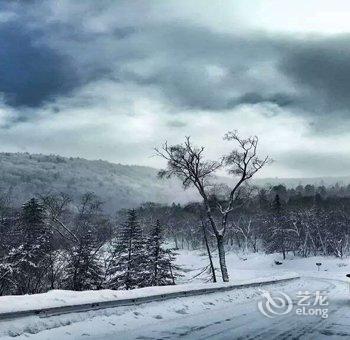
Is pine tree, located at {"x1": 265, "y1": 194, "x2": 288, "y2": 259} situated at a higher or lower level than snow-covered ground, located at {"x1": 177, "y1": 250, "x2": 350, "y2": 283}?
higher

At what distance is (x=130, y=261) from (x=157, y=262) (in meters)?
2.58

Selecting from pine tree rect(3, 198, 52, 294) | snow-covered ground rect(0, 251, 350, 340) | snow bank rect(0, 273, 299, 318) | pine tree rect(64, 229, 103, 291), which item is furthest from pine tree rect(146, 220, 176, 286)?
snow-covered ground rect(0, 251, 350, 340)

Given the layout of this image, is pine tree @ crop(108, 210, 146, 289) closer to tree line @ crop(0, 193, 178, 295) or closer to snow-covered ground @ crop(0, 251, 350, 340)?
tree line @ crop(0, 193, 178, 295)

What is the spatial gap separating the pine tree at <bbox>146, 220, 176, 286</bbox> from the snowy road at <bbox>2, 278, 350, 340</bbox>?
90.8 feet

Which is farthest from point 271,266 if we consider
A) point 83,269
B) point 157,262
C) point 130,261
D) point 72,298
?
point 72,298

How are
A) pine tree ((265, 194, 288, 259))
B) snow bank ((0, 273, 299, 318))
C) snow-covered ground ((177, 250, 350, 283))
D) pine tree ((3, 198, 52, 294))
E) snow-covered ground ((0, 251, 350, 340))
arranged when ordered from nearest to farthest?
snow-covered ground ((0, 251, 350, 340)) → snow bank ((0, 273, 299, 318)) → pine tree ((3, 198, 52, 294)) → snow-covered ground ((177, 250, 350, 283)) → pine tree ((265, 194, 288, 259))

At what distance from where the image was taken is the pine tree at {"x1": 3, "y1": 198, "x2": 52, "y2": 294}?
36.5m

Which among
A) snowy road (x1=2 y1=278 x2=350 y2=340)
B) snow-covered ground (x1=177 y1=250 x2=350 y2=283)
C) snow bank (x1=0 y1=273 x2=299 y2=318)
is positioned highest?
snow bank (x1=0 y1=273 x2=299 y2=318)

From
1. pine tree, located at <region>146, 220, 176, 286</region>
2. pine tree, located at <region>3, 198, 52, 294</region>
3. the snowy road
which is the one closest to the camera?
the snowy road

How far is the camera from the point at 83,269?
3550cm

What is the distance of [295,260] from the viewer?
290 feet

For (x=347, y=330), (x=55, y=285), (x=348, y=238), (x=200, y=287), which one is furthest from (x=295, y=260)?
(x=347, y=330)

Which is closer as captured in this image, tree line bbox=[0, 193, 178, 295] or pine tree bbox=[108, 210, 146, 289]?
tree line bbox=[0, 193, 178, 295]

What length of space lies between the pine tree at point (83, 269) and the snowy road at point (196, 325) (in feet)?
75.2
